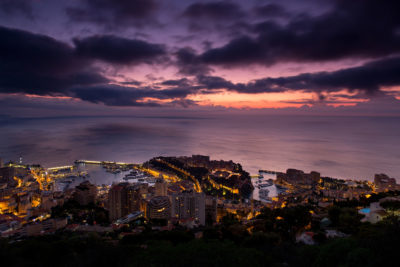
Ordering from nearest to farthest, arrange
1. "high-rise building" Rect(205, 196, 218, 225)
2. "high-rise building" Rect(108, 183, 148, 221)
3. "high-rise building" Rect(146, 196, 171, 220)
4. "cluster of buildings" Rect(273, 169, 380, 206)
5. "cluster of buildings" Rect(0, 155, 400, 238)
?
"cluster of buildings" Rect(0, 155, 400, 238), "high-rise building" Rect(146, 196, 171, 220), "high-rise building" Rect(205, 196, 218, 225), "high-rise building" Rect(108, 183, 148, 221), "cluster of buildings" Rect(273, 169, 380, 206)

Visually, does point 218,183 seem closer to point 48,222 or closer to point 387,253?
point 48,222

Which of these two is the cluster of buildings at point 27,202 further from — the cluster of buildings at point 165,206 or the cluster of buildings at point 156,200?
the cluster of buildings at point 165,206

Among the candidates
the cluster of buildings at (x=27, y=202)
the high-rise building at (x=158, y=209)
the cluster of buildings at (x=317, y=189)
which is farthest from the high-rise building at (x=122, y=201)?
the cluster of buildings at (x=317, y=189)

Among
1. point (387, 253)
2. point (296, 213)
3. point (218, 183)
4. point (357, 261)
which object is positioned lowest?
point (218, 183)

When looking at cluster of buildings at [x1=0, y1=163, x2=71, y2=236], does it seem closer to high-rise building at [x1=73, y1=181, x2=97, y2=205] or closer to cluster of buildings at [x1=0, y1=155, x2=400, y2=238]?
cluster of buildings at [x1=0, y1=155, x2=400, y2=238]

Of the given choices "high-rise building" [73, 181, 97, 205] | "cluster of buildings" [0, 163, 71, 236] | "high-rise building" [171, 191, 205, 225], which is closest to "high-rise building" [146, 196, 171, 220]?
"high-rise building" [171, 191, 205, 225]

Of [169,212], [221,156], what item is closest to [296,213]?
[169,212]

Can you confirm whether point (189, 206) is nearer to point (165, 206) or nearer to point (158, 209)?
point (165, 206)

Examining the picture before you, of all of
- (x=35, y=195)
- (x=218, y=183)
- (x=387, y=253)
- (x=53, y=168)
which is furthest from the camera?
(x=53, y=168)
